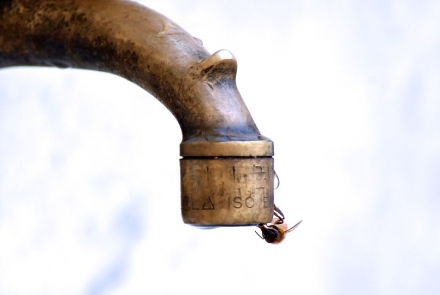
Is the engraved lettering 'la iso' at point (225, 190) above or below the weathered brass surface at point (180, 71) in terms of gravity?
below

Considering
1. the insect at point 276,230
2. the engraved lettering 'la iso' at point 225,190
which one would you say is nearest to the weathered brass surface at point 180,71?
the engraved lettering 'la iso' at point 225,190

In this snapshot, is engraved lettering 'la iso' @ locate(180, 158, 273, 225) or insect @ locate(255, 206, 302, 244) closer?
engraved lettering 'la iso' @ locate(180, 158, 273, 225)

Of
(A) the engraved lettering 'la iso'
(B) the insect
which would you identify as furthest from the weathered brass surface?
(B) the insect

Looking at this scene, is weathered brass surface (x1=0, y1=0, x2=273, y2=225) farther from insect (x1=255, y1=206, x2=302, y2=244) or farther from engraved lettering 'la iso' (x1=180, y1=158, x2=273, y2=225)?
insect (x1=255, y1=206, x2=302, y2=244)

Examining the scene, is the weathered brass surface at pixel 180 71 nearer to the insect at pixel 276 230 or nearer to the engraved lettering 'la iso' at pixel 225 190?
the engraved lettering 'la iso' at pixel 225 190

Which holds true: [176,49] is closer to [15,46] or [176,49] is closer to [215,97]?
[215,97]

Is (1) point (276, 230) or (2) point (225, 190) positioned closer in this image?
(2) point (225, 190)

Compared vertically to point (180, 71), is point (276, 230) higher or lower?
lower

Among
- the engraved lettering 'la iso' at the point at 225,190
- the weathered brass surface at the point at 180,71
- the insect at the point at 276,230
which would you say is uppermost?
the weathered brass surface at the point at 180,71
